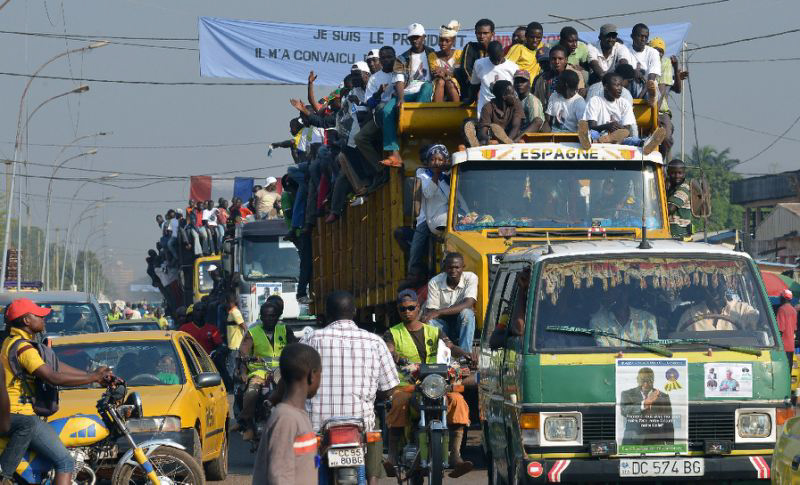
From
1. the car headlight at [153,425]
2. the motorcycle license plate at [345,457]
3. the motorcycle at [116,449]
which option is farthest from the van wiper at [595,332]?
the car headlight at [153,425]

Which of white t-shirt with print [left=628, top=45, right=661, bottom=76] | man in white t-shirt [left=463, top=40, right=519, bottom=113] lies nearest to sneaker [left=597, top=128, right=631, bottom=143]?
man in white t-shirt [left=463, top=40, right=519, bottom=113]

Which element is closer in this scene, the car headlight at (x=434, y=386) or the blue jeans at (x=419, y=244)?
the car headlight at (x=434, y=386)

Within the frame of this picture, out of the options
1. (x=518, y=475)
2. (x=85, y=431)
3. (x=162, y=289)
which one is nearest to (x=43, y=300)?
(x=85, y=431)

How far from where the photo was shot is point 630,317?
9.07 m

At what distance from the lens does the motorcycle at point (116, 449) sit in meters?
9.79

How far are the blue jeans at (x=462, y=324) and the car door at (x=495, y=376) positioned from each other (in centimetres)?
143

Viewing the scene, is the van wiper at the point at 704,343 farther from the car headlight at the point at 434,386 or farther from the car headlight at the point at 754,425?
the car headlight at the point at 434,386

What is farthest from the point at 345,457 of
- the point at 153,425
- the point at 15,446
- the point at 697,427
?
the point at 153,425

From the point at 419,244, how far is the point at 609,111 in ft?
7.69

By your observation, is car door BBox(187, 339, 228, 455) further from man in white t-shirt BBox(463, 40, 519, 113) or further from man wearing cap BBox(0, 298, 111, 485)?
man in white t-shirt BBox(463, 40, 519, 113)

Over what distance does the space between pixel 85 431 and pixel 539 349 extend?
329 centimetres

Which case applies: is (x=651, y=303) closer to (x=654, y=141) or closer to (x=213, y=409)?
(x=654, y=141)

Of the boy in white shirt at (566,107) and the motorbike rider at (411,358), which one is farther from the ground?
the boy in white shirt at (566,107)

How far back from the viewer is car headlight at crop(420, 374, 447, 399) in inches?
382
